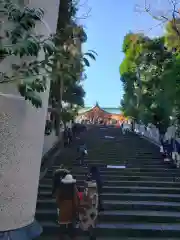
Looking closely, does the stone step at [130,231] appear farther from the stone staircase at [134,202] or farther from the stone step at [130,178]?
the stone step at [130,178]

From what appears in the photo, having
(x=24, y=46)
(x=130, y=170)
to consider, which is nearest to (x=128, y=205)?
(x=130, y=170)

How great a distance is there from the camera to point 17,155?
13.7ft

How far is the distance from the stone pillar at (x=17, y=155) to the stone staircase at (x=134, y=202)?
2111 mm

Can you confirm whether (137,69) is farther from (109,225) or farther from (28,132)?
(28,132)

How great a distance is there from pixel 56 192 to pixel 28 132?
163cm

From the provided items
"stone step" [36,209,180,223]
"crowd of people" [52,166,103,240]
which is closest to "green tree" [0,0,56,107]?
"crowd of people" [52,166,103,240]

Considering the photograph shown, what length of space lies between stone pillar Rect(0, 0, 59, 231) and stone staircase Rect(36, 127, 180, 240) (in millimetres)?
2111

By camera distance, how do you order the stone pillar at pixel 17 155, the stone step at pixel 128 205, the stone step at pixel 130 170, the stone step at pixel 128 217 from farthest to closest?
the stone step at pixel 130 170 → the stone step at pixel 128 205 → the stone step at pixel 128 217 → the stone pillar at pixel 17 155

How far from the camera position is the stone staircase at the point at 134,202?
21.0 feet

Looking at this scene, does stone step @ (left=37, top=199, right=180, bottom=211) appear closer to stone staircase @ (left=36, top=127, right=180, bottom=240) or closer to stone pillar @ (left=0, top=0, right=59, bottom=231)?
stone staircase @ (left=36, top=127, right=180, bottom=240)

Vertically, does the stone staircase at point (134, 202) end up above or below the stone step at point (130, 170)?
below

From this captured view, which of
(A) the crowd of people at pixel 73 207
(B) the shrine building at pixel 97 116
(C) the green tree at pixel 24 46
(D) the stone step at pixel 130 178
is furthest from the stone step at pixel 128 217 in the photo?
(B) the shrine building at pixel 97 116

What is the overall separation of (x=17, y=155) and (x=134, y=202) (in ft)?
14.8

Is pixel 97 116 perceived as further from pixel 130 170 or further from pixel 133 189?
pixel 133 189
